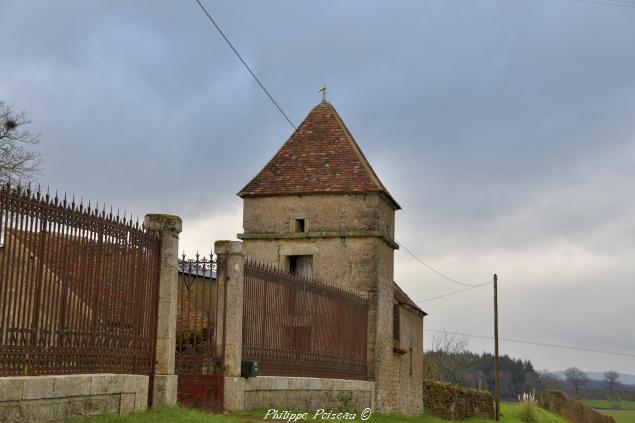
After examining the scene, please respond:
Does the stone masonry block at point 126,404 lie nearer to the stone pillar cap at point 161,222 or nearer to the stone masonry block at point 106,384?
the stone masonry block at point 106,384

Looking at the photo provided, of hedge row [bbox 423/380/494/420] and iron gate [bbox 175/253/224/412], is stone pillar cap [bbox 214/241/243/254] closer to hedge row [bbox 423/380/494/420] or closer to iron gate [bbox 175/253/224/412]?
iron gate [bbox 175/253/224/412]

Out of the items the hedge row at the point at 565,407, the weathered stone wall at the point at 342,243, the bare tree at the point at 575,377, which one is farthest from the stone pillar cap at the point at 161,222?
the bare tree at the point at 575,377

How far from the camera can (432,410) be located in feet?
101

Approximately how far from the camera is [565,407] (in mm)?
50250

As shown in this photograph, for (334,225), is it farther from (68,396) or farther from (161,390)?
(68,396)

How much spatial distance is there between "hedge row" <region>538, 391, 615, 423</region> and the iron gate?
131 ft

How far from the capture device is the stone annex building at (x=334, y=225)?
22.4 metres

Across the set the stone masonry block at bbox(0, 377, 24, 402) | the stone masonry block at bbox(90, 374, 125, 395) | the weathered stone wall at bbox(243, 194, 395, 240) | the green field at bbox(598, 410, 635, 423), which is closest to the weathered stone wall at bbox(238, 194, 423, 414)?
the weathered stone wall at bbox(243, 194, 395, 240)

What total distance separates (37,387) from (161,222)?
13.0ft

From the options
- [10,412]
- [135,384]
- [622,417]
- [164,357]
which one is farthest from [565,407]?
[10,412]

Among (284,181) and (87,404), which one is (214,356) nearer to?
(87,404)

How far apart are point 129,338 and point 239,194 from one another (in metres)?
12.3

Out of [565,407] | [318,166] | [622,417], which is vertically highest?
[318,166]

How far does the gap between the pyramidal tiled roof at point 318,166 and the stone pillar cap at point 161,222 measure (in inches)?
418
